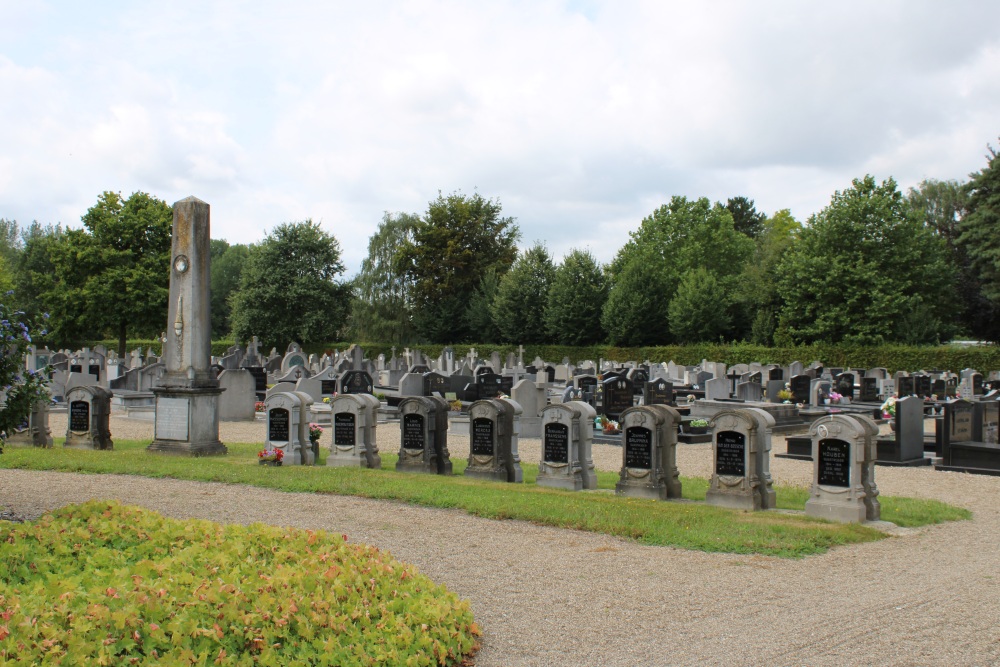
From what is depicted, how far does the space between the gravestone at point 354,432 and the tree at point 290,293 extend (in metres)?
43.2

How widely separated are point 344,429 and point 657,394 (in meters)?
11.6

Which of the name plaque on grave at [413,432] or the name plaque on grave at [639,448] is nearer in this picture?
the name plaque on grave at [639,448]

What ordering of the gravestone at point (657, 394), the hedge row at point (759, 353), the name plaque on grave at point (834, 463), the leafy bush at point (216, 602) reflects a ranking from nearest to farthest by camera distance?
the leafy bush at point (216, 602), the name plaque on grave at point (834, 463), the gravestone at point (657, 394), the hedge row at point (759, 353)

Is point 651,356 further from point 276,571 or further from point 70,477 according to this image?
point 276,571

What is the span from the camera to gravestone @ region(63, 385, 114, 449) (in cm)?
1678

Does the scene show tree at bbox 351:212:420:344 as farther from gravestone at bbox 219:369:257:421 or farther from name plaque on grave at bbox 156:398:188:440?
name plaque on grave at bbox 156:398:188:440

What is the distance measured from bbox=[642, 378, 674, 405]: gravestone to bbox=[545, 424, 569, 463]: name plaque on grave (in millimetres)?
10918

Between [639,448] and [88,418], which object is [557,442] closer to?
[639,448]

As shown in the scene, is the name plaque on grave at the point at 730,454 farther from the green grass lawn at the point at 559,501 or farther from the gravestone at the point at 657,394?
the gravestone at the point at 657,394

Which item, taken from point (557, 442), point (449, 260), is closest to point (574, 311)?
point (449, 260)

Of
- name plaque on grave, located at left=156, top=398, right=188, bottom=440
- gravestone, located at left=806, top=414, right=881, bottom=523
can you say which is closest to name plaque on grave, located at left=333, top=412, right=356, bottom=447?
name plaque on grave, located at left=156, top=398, right=188, bottom=440

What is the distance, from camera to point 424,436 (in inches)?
559

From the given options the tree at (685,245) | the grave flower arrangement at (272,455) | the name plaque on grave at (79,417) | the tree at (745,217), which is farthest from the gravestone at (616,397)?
the tree at (745,217)

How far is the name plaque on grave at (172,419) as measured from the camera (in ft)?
50.8
